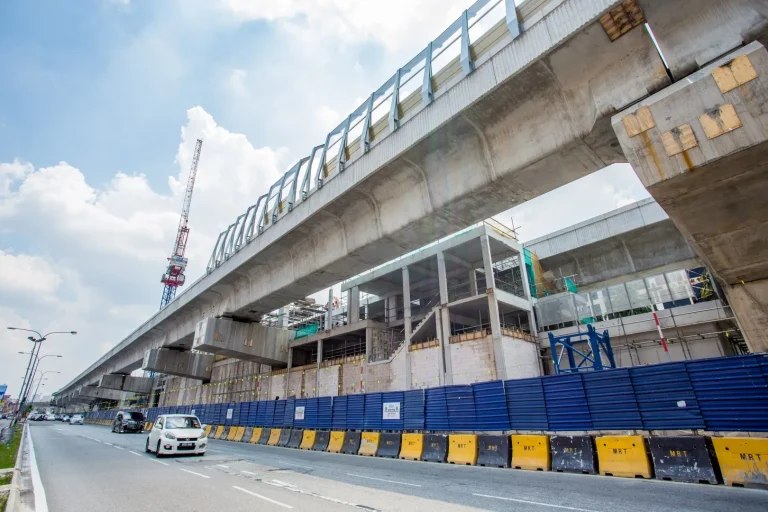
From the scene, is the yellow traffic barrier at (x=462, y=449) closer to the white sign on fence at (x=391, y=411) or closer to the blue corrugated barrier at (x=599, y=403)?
the blue corrugated barrier at (x=599, y=403)

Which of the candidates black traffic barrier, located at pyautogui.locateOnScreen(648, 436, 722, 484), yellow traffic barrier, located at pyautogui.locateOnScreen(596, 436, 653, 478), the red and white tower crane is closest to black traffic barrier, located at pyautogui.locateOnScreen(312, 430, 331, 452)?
yellow traffic barrier, located at pyautogui.locateOnScreen(596, 436, 653, 478)

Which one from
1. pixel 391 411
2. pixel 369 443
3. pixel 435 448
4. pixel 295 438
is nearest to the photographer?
pixel 435 448

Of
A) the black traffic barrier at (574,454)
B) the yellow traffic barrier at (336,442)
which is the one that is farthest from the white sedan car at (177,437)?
the black traffic barrier at (574,454)

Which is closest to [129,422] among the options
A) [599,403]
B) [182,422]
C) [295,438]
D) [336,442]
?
[295,438]

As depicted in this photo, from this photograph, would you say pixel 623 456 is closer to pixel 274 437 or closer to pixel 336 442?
pixel 336 442

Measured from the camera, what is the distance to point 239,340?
2148 cm

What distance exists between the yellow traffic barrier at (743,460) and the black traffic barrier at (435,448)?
7.32 meters

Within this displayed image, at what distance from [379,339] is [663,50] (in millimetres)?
27532

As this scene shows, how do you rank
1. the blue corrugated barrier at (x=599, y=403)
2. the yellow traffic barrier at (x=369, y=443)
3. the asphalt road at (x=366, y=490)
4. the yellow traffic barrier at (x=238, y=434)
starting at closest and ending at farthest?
the asphalt road at (x=366, y=490) < the blue corrugated barrier at (x=599, y=403) < the yellow traffic barrier at (x=369, y=443) < the yellow traffic barrier at (x=238, y=434)

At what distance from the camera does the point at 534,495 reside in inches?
281

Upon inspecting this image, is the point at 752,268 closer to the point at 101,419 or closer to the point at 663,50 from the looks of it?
the point at 663,50

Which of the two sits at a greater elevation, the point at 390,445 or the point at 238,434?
the point at 390,445

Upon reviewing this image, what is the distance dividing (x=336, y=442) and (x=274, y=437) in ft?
20.0

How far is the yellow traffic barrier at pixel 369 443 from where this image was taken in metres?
15.2
